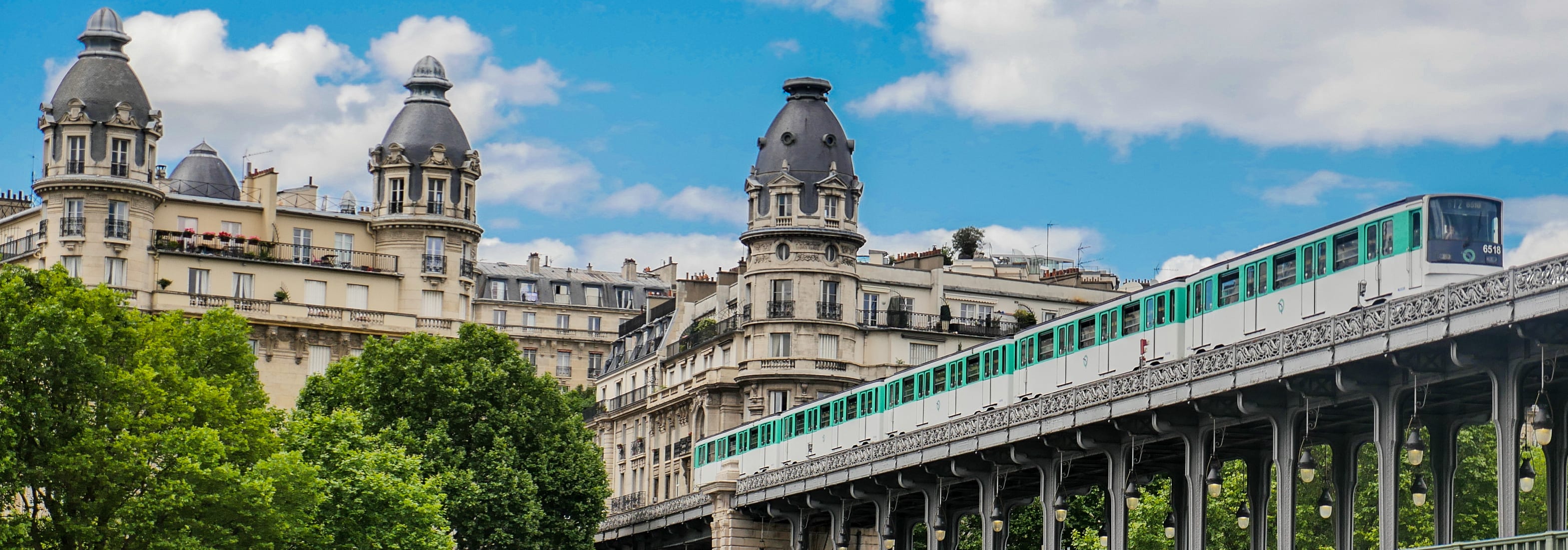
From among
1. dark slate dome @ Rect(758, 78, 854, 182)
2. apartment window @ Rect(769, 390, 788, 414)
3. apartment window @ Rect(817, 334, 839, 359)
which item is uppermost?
dark slate dome @ Rect(758, 78, 854, 182)

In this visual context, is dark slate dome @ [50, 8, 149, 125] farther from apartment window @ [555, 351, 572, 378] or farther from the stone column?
the stone column

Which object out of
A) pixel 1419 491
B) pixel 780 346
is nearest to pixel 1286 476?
pixel 1419 491

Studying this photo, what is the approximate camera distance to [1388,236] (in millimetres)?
51031

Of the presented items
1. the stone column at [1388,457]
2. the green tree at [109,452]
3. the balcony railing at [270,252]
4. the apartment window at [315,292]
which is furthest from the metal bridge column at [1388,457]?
the balcony railing at [270,252]

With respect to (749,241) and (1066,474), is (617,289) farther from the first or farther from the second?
(1066,474)

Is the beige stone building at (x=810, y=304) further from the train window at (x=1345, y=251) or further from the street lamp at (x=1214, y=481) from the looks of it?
the train window at (x=1345, y=251)

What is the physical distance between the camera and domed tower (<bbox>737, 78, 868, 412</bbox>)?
11462 centimetres

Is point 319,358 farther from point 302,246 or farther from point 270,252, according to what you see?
point 302,246

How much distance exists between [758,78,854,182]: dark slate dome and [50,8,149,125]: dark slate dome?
3112cm

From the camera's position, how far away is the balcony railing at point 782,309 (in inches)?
4532

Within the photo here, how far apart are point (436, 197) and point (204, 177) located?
20269 millimetres

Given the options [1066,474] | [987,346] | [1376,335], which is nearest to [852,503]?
[987,346]

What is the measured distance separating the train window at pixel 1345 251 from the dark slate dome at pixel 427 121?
2840 inches

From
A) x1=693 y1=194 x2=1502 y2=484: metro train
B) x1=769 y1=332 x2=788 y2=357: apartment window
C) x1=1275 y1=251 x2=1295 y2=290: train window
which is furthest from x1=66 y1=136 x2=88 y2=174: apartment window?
x1=1275 y1=251 x2=1295 y2=290: train window
